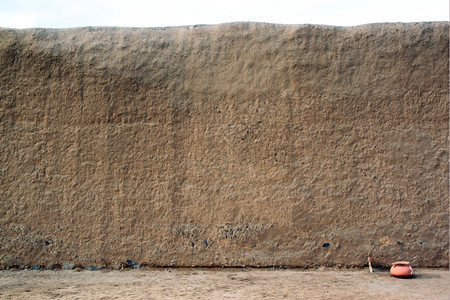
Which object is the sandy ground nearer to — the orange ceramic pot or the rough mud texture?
the orange ceramic pot

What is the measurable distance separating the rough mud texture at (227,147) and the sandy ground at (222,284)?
15cm

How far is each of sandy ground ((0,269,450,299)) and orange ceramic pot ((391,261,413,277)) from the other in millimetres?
46

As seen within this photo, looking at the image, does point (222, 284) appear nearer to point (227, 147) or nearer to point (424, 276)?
point (227, 147)

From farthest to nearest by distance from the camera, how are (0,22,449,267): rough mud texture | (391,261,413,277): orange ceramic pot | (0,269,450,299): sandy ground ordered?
(0,22,449,267): rough mud texture → (391,261,413,277): orange ceramic pot → (0,269,450,299): sandy ground

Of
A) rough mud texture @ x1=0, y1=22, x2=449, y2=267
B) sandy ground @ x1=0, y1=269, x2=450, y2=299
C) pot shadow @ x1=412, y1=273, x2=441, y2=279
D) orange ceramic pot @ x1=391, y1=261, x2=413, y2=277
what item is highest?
rough mud texture @ x1=0, y1=22, x2=449, y2=267

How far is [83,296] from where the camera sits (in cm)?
333

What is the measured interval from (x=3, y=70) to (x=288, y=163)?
8.41 ft

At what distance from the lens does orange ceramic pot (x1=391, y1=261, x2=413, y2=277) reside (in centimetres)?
377

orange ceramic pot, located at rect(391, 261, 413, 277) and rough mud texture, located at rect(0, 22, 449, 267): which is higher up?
rough mud texture, located at rect(0, 22, 449, 267)

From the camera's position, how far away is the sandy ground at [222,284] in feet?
10.9

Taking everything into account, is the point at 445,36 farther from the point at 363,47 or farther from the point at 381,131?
the point at 381,131

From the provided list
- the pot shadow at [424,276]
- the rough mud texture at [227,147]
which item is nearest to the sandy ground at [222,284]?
the pot shadow at [424,276]

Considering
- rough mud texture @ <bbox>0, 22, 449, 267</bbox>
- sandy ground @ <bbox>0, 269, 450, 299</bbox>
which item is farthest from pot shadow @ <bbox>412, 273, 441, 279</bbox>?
rough mud texture @ <bbox>0, 22, 449, 267</bbox>

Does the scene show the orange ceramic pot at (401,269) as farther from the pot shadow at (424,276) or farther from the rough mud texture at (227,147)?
the rough mud texture at (227,147)
